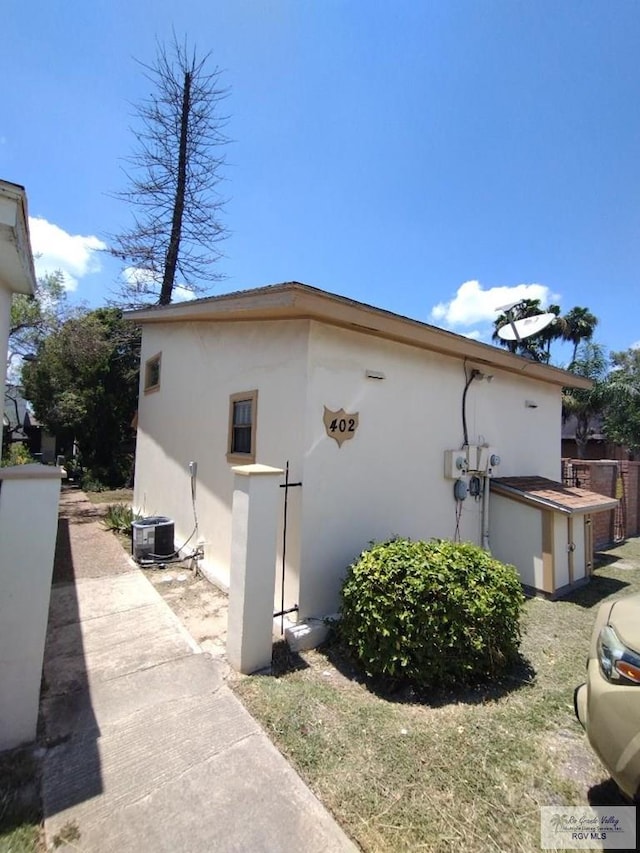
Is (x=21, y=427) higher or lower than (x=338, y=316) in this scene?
lower

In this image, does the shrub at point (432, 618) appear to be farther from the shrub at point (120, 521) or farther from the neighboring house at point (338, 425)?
the shrub at point (120, 521)

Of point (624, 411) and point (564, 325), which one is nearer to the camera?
point (624, 411)

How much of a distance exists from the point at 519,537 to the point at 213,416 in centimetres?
512

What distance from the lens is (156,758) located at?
8.50 feet

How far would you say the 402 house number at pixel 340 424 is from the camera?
4523mm

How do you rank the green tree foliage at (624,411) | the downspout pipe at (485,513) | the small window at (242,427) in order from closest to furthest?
1. the small window at (242,427)
2. the downspout pipe at (485,513)
3. the green tree foliage at (624,411)

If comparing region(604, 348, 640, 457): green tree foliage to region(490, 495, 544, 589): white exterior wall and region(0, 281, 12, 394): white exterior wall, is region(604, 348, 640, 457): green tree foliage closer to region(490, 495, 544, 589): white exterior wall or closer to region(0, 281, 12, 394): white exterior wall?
region(490, 495, 544, 589): white exterior wall

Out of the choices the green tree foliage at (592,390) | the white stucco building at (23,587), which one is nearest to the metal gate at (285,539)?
the white stucco building at (23,587)

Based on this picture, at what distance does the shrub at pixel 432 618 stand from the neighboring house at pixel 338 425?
0.87 m

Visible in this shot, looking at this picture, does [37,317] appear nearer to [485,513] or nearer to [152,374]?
[152,374]

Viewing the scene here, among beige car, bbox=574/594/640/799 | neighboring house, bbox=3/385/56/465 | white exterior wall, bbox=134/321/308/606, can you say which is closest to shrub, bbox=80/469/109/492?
white exterior wall, bbox=134/321/308/606

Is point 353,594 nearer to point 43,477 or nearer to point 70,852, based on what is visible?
point 70,852

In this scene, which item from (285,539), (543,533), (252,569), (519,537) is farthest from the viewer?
(519,537)

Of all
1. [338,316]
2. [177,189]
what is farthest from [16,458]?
[338,316]
